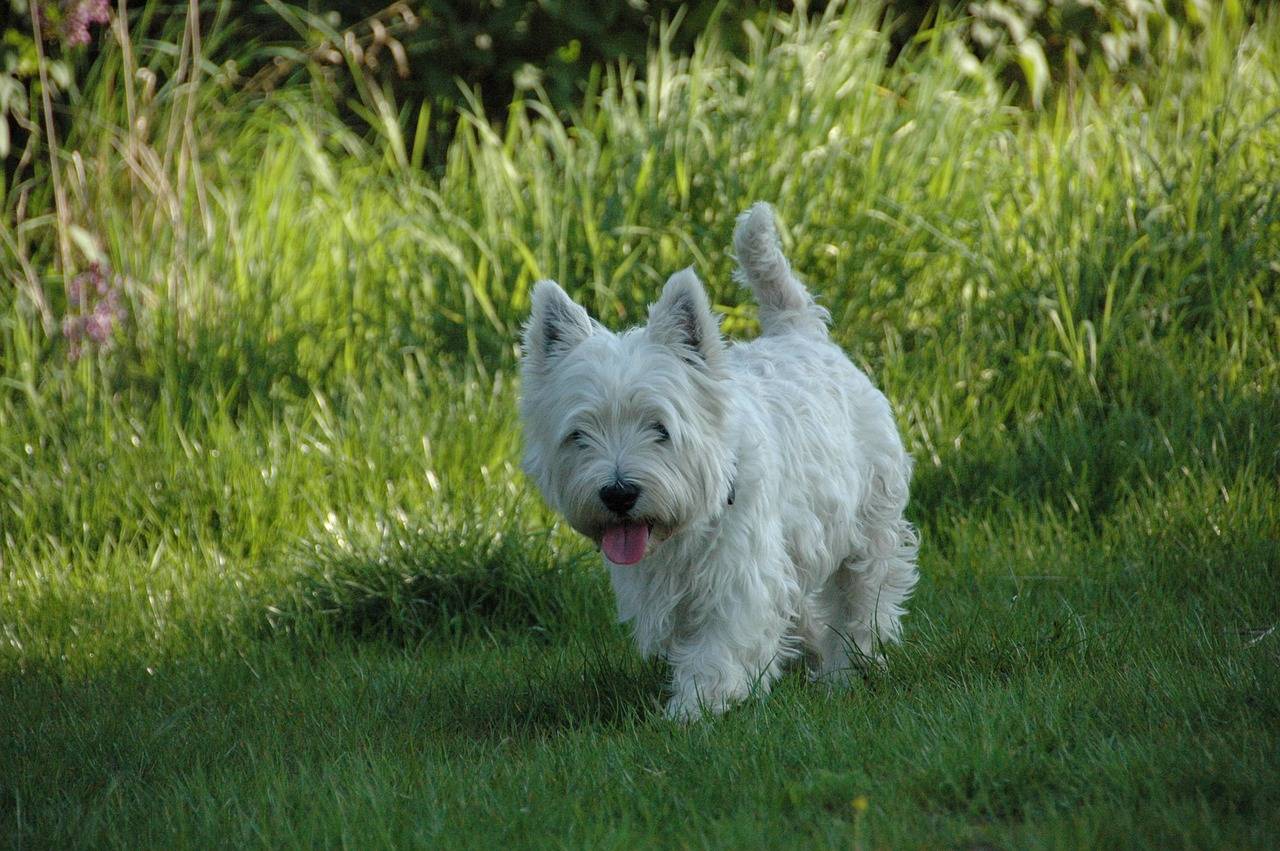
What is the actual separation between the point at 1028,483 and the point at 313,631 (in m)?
2.99

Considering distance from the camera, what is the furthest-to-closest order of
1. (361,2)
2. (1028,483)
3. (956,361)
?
1. (361,2)
2. (956,361)
3. (1028,483)

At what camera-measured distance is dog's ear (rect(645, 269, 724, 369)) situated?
161 inches

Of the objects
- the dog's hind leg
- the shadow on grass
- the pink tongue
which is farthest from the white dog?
the shadow on grass

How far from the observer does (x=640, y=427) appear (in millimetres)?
4016

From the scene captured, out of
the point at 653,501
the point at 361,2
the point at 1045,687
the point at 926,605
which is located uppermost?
the point at 361,2

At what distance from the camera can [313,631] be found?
5109 mm

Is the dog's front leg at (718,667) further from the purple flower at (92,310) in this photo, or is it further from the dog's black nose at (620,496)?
the purple flower at (92,310)

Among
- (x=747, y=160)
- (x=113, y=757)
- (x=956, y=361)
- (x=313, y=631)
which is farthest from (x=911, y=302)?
(x=113, y=757)

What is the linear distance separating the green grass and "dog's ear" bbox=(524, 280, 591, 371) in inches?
42.8

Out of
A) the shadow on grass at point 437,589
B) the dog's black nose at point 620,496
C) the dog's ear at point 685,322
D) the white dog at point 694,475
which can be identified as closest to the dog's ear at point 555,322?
the white dog at point 694,475

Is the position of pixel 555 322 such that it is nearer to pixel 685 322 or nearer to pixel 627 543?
pixel 685 322

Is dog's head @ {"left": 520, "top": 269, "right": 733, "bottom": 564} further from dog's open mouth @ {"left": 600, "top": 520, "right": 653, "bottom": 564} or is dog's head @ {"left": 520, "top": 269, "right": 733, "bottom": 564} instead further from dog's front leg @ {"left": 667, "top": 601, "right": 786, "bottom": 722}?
dog's front leg @ {"left": 667, "top": 601, "right": 786, "bottom": 722}

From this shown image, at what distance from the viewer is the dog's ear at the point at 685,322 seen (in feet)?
13.4

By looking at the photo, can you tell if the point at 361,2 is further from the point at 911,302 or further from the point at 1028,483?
the point at 1028,483
